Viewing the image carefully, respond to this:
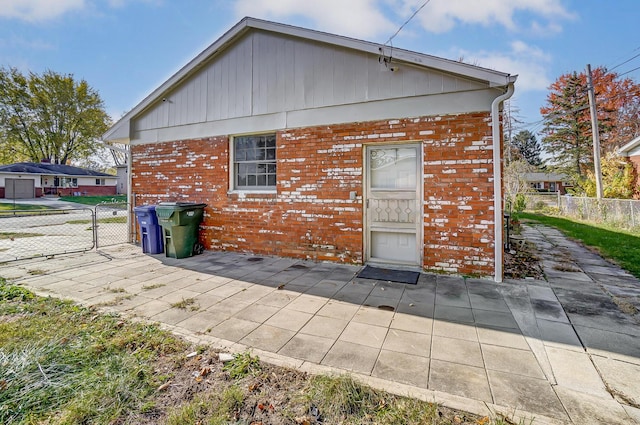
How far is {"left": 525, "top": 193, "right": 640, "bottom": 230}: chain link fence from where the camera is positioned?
10.4 m

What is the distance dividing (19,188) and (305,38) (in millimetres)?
37046

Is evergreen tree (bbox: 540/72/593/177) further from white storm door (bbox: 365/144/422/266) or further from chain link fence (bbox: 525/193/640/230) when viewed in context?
white storm door (bbox: 365/144/422/266)

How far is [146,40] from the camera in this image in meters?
8.31

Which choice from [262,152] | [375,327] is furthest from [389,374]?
[262,152]

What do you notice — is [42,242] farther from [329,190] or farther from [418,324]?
[418,324]

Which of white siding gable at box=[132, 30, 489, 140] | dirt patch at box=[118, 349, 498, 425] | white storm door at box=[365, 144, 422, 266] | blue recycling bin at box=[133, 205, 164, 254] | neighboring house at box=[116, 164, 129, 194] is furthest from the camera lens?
neighboring house at box=[116, 164, 129, 194]

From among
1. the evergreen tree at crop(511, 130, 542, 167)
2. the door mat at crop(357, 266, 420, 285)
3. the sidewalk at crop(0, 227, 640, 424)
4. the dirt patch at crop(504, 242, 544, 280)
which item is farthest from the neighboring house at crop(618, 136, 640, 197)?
the evergreen tree at crop(511, 130, 542, 167)

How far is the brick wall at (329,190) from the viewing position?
15.9 feet

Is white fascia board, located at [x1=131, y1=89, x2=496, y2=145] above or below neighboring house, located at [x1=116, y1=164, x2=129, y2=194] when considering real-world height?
below

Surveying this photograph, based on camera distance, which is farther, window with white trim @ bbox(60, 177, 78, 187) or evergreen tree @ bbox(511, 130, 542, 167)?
evergreen tree @ bbox(511, 130, 542, 167)

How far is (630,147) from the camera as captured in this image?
16.2 metres

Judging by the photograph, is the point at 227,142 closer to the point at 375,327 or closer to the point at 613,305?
the point at 375,327

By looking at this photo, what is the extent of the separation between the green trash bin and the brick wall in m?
0.45

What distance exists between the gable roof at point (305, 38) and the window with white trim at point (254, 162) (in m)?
2.08
